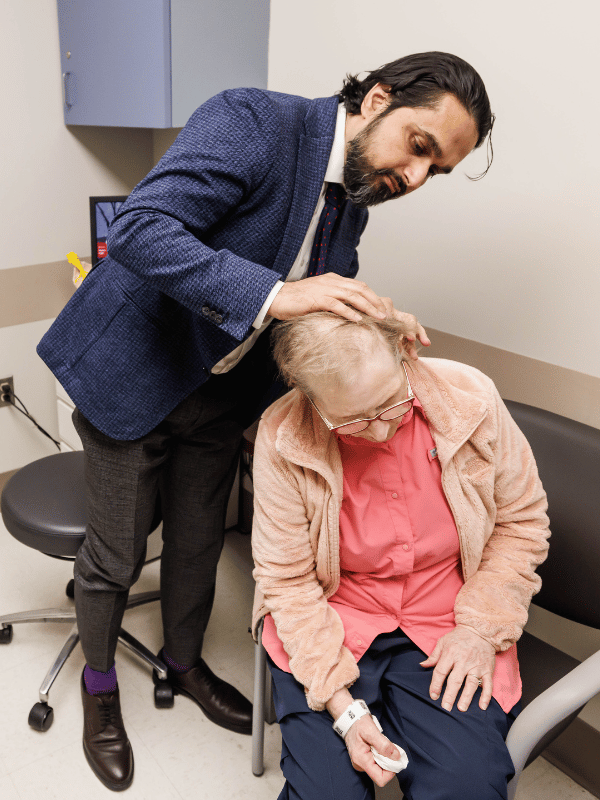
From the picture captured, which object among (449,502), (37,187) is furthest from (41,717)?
(37,187)

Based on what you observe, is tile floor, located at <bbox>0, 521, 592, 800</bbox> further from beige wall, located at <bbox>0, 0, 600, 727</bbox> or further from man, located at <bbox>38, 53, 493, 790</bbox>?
beige wall, located at <bbox>0, 0, 600, 727</bbox>

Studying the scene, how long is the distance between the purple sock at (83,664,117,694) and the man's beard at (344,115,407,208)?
1.38 m

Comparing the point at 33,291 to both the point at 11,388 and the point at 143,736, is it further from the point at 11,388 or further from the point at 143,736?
the point at 143,736

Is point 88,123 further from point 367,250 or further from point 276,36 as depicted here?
point 367,250

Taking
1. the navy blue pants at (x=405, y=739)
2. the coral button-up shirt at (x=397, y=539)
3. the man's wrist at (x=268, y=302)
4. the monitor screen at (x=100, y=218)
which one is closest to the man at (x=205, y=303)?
the man's wrist at (x=268, y=302)

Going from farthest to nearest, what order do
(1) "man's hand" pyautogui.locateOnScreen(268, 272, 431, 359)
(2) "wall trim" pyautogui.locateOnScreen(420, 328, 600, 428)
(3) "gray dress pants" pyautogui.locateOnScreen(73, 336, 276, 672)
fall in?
1. (2) "wall trim" pyautogui.locateOnScreen(420, 328, 600, 428)
2. (3) "gray dress pants" pyautogui.locateOnScreen(73, 336, 276, 672)
3. (1) "man's hand" pyautogui.locateOnScreen(268, 272, 431, 359)

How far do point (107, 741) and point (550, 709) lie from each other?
117 centimetres

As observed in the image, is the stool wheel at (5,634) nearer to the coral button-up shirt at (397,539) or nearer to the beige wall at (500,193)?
the coral button-up shirt at (397,539)

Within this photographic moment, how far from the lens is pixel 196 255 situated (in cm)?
110

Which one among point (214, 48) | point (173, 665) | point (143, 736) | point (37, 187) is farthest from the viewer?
point (37, 187)

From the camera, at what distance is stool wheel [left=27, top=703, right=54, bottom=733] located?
180cm

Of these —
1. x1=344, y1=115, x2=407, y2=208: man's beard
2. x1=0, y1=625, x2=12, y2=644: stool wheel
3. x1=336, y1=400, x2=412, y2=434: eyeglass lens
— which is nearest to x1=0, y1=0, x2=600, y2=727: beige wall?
x1=344, y1=115, x2=407, y2=208: man's beard

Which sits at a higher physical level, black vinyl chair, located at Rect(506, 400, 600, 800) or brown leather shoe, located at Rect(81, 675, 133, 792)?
black vinyl chair, located at Rect(506, 400, 600, 800)

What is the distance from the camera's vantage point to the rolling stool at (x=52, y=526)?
1.80 meters
